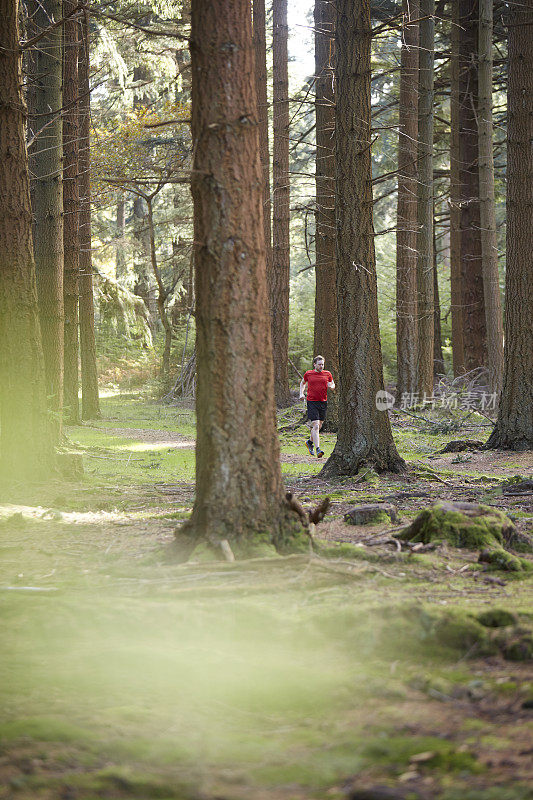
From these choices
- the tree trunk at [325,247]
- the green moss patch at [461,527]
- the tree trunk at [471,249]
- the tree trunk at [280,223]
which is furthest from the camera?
the tree trunk at [471,249]

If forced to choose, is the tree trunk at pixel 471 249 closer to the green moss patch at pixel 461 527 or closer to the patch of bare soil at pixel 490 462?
the patch of bare soil at pixel 490 462

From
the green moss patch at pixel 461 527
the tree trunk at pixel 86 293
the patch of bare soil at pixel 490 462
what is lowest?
the patch of bare soil at pixel 490 462

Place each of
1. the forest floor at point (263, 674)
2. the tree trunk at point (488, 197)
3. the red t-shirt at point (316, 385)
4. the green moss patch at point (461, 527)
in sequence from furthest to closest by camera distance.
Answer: the tree trunk at point (488, 197) → the red t-shirt at point (316, 385) → the green moss patch at point (461, 527) → the forest floor at point (263, 674)

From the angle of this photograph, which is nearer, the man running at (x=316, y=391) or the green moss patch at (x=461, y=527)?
the green moss patch at (x=461, y=527)

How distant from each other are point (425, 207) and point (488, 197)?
1.75 m

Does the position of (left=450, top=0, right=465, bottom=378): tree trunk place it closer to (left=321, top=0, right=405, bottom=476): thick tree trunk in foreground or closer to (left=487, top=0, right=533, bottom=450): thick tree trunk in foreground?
(left=487, top=0, right=533, bottom=450): thick tree trunk in foreground

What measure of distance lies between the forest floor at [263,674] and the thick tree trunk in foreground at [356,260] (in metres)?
4.09

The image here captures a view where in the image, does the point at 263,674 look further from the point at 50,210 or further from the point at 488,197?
the point at 488,197

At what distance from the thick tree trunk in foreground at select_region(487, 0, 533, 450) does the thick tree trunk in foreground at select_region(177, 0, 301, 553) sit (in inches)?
363

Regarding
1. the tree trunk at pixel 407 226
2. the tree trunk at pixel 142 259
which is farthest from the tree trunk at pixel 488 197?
the tree trunk at pixel 142 259

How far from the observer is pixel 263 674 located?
3998mm

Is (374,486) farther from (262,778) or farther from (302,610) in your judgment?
(262,778)

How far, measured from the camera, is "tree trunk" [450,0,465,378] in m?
22.4

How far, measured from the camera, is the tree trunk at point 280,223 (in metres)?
22.3
